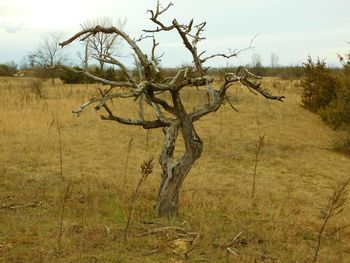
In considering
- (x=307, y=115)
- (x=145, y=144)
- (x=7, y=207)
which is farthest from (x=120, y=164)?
(x=307, y=115)

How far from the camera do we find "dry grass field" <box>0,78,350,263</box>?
16.8ft

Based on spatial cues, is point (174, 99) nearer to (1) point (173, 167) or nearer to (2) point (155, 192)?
(1) point (173, 167)

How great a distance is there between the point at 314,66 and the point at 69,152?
1407cm

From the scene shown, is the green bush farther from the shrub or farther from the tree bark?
the tree bark

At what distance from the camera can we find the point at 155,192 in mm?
8586

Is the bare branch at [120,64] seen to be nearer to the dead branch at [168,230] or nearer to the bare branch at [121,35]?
the bare branch at [121,35]

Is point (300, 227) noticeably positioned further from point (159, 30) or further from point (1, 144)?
point (1, 144)

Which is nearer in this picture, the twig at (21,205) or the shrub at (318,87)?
the twig at (21,205)

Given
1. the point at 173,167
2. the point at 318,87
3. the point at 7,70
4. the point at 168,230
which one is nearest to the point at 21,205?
the point at 173,167

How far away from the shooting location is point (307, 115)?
20031mm

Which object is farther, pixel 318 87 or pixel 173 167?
pixel 318 87

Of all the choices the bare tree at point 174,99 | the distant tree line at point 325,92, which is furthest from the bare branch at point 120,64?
the distant tree line at point 325,92

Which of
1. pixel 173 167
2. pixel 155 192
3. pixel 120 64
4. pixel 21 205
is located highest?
pixel 120 64

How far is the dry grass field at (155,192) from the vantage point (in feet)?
16.8
